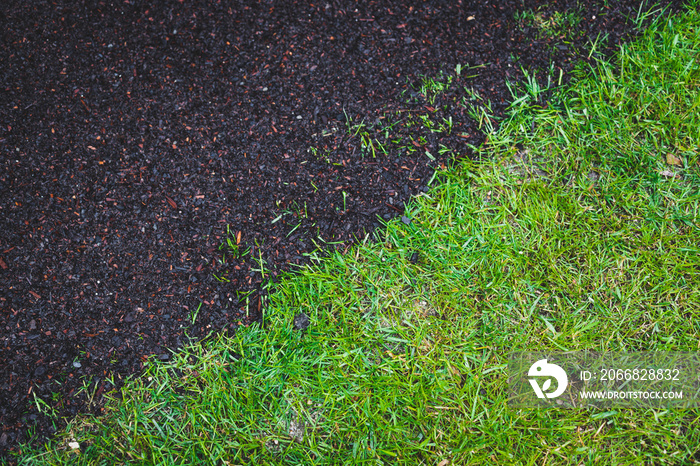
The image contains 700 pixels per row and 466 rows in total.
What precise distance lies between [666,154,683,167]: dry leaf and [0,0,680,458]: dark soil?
81 cm

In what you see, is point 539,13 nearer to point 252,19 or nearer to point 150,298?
point 252,19

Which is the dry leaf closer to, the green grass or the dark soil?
the dark soil

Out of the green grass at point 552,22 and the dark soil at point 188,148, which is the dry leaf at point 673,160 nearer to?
the dark soil at point 188,148

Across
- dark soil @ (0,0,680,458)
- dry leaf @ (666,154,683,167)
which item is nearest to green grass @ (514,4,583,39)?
dark soil @ (0,0,680,458)

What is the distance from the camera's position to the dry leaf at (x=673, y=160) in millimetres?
2438

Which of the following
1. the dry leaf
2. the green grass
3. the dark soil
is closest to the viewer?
the dark soil

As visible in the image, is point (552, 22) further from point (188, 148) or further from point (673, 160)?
point (188, 148)

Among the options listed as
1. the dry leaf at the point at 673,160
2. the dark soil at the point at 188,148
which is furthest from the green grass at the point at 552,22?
the dry leaf at the point at 673,160

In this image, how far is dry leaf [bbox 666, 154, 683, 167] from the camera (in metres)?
2.44

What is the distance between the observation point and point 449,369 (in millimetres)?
2182

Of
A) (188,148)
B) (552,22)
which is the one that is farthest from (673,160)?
(188,148)

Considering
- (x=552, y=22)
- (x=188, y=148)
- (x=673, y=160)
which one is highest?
(x=552, y=22)

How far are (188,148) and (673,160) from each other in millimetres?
2929

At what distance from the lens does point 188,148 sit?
2420 mm
